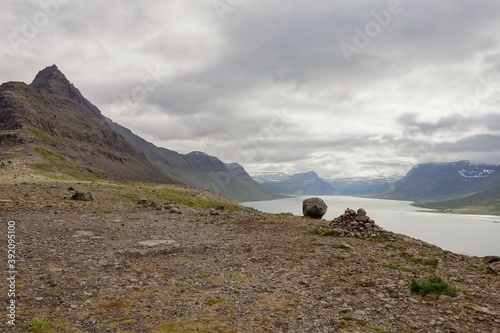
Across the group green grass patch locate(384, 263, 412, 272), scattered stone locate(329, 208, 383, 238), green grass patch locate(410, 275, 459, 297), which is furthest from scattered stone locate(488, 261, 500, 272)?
scattered stone locate(329, 208, 383, 238)

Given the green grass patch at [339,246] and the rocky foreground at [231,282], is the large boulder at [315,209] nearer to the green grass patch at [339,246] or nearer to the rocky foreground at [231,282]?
the rocky foreground at [231,282]

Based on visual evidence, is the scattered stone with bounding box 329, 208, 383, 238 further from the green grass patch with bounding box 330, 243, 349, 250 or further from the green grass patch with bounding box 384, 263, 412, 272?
the green grass patch with bounding box 384, 263, 412, 272

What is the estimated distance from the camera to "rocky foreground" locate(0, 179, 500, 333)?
10.4 meters

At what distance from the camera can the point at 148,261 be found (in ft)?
55.3

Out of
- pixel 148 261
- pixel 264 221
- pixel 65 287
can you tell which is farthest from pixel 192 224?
pixel 65 287

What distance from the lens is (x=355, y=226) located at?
26672 millimetres

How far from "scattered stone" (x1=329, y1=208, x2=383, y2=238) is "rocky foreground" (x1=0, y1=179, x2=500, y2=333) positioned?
0.41 metres

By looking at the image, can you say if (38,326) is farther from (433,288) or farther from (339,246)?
(339,246)

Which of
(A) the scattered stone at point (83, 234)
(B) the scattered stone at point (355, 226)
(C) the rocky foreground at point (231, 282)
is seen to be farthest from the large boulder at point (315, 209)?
(A) the scattered stone at point (83, 234)

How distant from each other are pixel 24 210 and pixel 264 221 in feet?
73.4

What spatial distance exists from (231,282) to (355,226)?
A: 51.5 ft

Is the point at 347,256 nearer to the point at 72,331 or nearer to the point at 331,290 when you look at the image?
the point at 331,290

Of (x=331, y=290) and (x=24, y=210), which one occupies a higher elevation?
(x=24, y=210)

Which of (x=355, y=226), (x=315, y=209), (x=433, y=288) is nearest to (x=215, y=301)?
(x=433, y=288)
